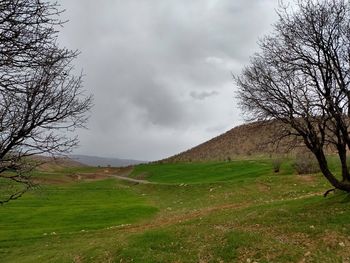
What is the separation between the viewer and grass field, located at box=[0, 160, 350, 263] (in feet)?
47.5

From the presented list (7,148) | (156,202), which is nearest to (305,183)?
(156,202)

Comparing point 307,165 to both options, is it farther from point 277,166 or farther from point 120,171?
point 120,171

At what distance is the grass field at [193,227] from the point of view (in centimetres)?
1447

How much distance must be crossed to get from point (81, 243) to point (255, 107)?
469 inches

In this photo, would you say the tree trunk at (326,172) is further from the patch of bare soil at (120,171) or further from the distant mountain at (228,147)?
the patch of bare soil at (120,171)

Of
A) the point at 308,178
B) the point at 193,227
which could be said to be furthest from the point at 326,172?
the point at 308,178

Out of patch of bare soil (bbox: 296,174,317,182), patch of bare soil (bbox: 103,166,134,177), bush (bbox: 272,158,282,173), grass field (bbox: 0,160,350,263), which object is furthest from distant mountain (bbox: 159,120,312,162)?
grass field (bbox: 0,160,350,263)

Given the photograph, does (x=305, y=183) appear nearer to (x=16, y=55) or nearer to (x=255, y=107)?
(x=255, y=107)

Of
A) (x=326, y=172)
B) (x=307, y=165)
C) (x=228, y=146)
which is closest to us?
(x=326, y=172)

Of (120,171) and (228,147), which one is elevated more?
(228,147)

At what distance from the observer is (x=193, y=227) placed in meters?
19.9

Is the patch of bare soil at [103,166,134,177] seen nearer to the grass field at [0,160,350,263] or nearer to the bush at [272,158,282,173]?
the grass field at [0,160,350,263]

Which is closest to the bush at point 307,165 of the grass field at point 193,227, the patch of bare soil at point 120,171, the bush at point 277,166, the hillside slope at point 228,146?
the grass field at point 193,227

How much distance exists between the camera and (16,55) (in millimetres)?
7355
